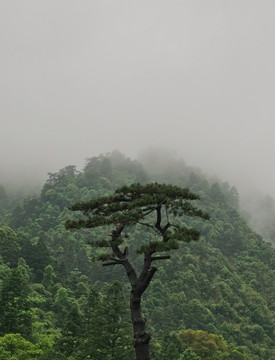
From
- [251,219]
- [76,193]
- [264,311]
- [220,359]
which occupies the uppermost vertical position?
[251,219]

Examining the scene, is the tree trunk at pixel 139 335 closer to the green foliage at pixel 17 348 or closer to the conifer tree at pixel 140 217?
the conifer tree at pixel 140 217

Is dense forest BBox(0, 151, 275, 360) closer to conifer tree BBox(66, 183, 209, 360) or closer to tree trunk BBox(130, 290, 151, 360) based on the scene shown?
conifer tree BBox(66, 183, 209, 360)

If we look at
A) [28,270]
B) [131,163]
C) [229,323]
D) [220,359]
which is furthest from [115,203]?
[131,163]

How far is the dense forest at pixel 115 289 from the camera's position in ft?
108

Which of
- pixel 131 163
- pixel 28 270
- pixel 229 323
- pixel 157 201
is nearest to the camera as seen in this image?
pixel 157 201

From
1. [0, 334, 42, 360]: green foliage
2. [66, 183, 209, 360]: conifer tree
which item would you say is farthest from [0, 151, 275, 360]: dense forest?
[66, 183, 209, 360]: conifer tree

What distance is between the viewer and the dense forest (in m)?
33.0

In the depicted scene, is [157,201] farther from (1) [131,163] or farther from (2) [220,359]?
(1) [131,163]

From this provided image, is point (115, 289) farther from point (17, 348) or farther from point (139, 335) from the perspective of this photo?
point (139, 335)

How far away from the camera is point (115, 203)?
17453mm

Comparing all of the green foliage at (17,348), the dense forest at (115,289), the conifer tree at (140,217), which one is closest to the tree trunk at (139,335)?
the conifer tree at (140,217)

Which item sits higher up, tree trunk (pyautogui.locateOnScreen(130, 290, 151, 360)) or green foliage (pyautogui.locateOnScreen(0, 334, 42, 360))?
tree trunk (pyautogui.locateOnScreen(130, 290, 151, 360))

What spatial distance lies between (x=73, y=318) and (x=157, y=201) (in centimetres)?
2239

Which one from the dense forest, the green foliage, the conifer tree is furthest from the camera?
the dense forest
